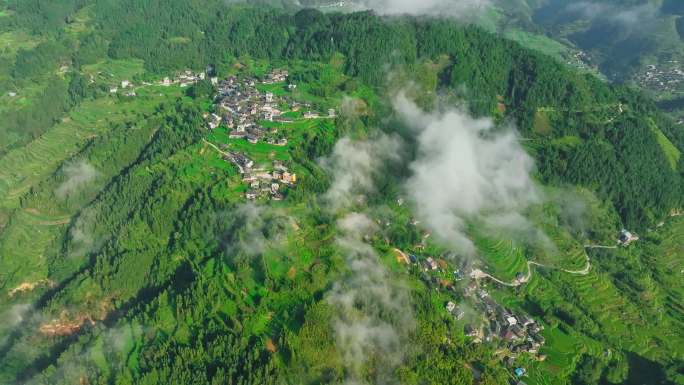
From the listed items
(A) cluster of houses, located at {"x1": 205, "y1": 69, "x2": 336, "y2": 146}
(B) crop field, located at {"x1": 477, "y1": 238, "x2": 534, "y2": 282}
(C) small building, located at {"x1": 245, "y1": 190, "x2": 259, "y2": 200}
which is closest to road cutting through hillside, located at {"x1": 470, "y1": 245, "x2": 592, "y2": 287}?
(B) crop field, located at {"x1": 477, "y1": 238, "x2": 534, "y2": 282}

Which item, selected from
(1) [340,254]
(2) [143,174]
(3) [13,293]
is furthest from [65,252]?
(1) [340,254]

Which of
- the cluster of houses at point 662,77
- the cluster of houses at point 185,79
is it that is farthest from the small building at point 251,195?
the cluster of houses at point 662,77

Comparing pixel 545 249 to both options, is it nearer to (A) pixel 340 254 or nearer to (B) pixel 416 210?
(B) pixel 416 210

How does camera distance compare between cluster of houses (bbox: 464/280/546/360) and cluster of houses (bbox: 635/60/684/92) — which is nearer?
cluster of houses (bbox: 464/280/546/360)

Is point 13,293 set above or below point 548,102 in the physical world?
below

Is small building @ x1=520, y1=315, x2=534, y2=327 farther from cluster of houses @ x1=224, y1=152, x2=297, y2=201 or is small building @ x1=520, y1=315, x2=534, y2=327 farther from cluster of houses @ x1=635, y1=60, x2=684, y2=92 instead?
cluster of houses @ x1=635, y1=60, x2=684, y2=92

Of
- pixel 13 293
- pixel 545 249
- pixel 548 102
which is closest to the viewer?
pixel 13 293
